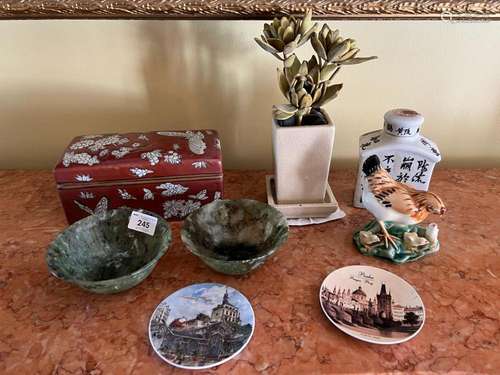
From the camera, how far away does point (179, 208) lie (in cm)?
71

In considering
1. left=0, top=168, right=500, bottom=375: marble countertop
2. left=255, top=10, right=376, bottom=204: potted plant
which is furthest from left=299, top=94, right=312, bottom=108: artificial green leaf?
left=0, top=168, right=500, bottom=375: marble countertop

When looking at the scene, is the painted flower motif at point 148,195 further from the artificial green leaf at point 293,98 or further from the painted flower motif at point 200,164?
the artificial green leaf at point 293,98

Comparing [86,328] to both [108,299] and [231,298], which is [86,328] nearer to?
[108,299]

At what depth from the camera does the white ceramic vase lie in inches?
26.0

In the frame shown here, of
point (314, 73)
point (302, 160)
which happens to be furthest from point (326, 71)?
point (302, 160)

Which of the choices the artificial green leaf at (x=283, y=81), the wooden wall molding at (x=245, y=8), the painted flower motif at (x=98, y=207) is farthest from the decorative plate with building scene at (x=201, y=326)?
the wooden wall molding at (x=245, y=8)

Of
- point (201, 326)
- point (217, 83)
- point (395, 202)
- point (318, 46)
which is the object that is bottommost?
point (201, 326)

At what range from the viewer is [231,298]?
0.57 meters

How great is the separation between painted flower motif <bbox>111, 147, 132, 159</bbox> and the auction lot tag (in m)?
0.10

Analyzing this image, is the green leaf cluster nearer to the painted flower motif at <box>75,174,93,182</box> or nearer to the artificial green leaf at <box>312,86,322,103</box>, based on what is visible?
the artificial green leaf at <box>312,86,322,103</box>

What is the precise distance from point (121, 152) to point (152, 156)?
0.06 metres

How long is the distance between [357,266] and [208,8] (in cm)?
50

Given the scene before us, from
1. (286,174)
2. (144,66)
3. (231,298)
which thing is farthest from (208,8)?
(231,298)

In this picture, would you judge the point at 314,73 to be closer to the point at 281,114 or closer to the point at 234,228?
the point at 281,114
